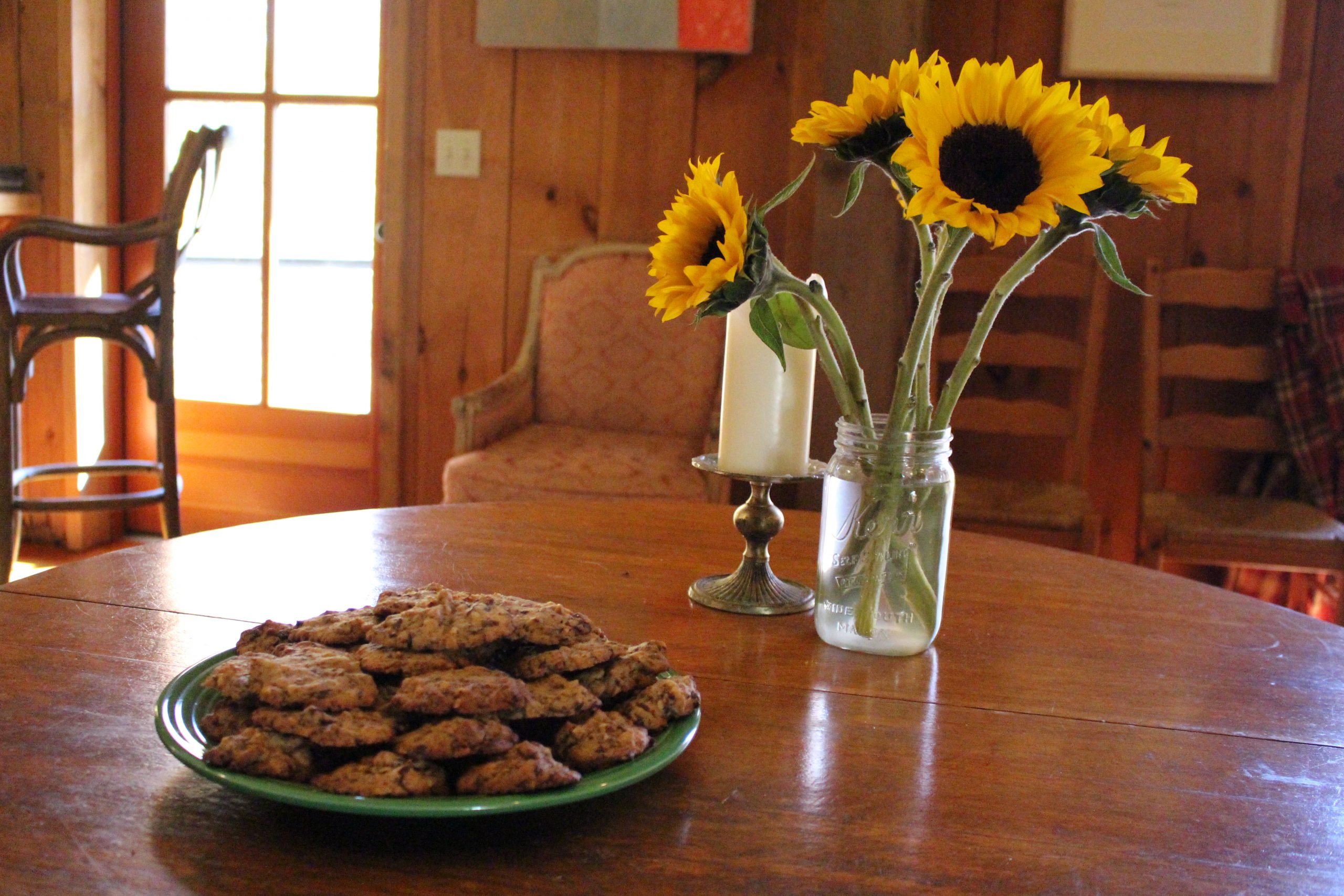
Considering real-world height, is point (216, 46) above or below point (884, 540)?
above

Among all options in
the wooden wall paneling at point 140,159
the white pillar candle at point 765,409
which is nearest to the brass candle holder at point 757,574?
the white pillar candle at point 765,409

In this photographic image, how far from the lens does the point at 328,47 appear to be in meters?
3.11

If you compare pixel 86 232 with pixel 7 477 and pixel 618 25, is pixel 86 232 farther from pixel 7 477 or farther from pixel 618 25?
pixel 618 25

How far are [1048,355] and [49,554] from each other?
2588mm

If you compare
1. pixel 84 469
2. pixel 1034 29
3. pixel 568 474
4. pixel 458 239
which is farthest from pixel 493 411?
pixel 1034 29

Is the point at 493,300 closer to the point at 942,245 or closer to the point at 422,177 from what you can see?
the point at 422,177

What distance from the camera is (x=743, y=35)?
271cm

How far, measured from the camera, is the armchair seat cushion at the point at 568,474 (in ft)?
7.37

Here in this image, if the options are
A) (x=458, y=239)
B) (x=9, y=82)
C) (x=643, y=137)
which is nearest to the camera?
(x=643, y=137)

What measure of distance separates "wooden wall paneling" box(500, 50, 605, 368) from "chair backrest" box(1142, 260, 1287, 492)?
1308 mm

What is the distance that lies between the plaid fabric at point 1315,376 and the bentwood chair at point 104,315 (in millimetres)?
2256

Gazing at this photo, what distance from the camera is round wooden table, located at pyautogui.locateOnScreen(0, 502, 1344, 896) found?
1.99 feet

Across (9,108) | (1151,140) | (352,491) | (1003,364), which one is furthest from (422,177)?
(1151,140)

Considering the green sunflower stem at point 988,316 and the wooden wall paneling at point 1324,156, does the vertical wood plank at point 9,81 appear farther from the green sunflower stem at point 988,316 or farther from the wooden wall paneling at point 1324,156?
the wooden wall paneling at point 1324,156
